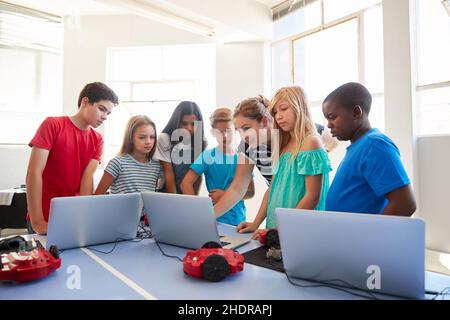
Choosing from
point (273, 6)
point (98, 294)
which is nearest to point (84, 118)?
point (98, 294)

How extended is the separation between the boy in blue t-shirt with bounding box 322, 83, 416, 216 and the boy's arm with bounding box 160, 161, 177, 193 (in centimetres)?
90

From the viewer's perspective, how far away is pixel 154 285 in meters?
0.86

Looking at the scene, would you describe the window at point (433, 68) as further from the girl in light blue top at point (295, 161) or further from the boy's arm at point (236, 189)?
the boy's arm at point (236, 189)

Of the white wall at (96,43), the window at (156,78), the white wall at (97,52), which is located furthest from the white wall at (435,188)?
the white wall at (96,43)

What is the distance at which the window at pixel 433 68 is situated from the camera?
8.95 feet

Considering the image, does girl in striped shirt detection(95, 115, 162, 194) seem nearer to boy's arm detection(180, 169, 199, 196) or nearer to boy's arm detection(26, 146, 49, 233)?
boy's arm detection(180, 169, 199, 196)

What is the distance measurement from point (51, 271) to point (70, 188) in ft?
2.55

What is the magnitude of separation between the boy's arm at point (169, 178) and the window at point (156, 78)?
9.74 ft

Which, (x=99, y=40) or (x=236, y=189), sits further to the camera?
(x=99, y=40)

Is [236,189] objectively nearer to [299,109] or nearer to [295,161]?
[295,161]

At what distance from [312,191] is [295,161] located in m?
0.16

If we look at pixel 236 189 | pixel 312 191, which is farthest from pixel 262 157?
pixel 312 191

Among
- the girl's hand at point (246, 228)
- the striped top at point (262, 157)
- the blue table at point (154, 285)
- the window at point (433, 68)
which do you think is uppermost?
the window at point (433, 68)

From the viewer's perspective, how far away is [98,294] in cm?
81
